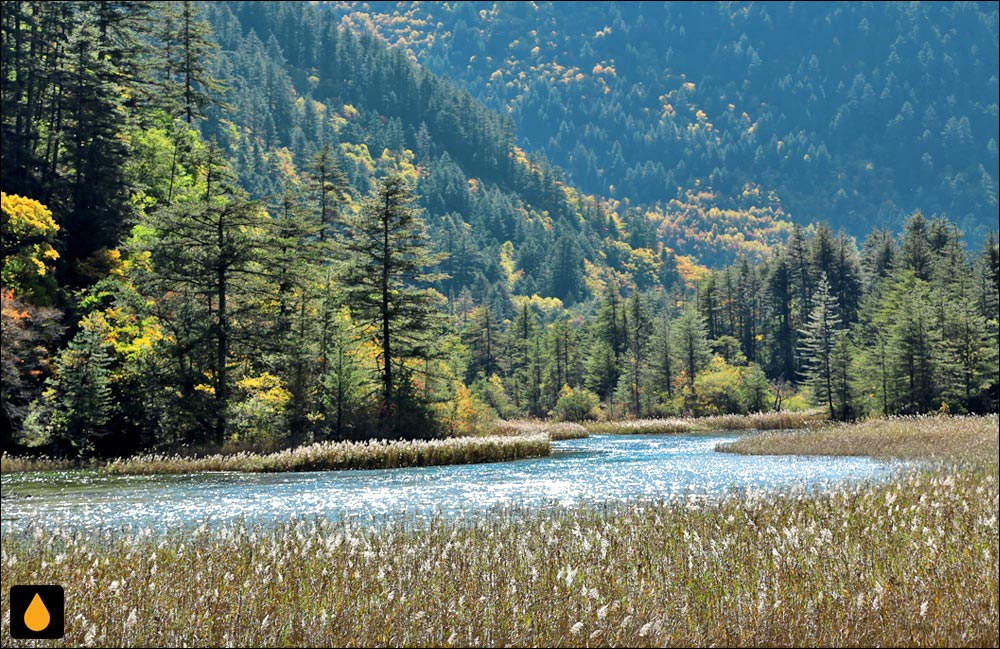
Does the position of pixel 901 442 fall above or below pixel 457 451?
below

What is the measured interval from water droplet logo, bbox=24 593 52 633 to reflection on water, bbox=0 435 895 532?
42.8 feet

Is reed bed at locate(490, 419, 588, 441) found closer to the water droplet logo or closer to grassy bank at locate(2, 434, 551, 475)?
grassy bank at locate(2, 434, 551, 475)

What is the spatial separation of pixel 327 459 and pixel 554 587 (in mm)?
26920

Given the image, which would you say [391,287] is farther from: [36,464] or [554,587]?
[554,587]

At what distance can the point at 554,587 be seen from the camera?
363 inches

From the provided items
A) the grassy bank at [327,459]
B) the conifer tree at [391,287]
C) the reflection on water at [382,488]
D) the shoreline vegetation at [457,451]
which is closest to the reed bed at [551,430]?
the conifer tree at [391,287]

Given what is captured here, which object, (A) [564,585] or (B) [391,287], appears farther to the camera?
(B) [391,287]

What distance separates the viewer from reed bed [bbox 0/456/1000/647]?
767 cm

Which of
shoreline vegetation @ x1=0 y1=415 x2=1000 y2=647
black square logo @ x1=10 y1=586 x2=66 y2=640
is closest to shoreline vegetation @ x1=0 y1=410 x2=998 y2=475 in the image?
shoreline vegetation @ x1=0 y1=415 x2=1000 y2=647

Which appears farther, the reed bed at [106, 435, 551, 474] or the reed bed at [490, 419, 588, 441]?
the reed bed at [490, 419, 588, 441]

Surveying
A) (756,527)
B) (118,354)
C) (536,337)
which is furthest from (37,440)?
(536,337)

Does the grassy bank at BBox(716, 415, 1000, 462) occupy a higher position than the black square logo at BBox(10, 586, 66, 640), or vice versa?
the black square logo at BBox(10, 586, 66, 640)

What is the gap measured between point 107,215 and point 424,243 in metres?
18.3

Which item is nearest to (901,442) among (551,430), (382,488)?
(382,488)
